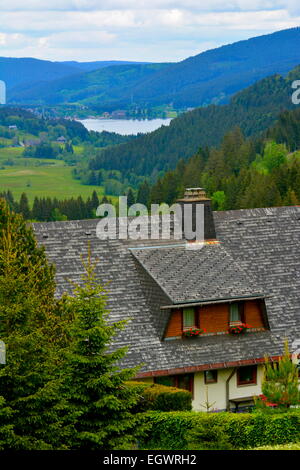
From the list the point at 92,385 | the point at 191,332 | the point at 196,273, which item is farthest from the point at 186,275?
the point at 92,385

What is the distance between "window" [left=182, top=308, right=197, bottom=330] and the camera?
92.0ft

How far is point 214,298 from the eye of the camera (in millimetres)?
27953

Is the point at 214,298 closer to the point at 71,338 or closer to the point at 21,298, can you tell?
the point at 71,338

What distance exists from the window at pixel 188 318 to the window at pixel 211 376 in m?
1.81

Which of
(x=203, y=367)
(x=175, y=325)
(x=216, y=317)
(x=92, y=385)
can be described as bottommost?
(x=203, y=367)

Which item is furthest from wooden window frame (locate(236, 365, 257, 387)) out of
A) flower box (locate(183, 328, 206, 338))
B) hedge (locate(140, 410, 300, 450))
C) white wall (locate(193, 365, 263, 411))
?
hedge (locate(140, 410, 300, 450))

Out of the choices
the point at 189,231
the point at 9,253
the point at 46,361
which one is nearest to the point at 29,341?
the point at 46,361

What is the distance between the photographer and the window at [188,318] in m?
28.0

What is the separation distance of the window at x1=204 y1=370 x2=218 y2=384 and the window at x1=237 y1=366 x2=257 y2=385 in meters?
0.96

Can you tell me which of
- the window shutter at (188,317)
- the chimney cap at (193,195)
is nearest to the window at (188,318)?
the window shutter at (188,317)

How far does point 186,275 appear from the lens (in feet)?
95.3

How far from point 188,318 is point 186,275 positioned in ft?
5.90

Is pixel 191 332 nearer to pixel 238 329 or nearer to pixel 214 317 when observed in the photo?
pixel 214 317

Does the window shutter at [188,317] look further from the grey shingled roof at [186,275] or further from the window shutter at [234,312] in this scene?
the window shutter at [234,312]
